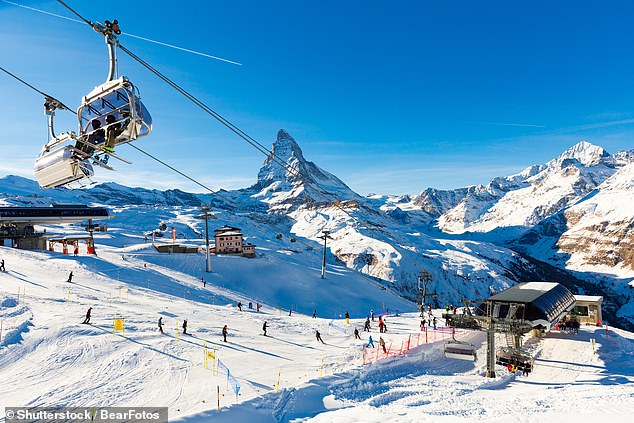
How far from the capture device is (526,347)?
30531 mm

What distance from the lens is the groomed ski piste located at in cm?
1562

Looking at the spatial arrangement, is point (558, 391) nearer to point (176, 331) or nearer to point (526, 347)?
point (526, 347)

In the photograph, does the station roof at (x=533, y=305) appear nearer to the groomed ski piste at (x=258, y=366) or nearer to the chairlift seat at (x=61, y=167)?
the groomed ski piste at (x=258, y=366)

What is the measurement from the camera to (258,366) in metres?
20.5

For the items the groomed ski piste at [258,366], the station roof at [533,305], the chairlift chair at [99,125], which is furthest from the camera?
the station roof at [533,305]

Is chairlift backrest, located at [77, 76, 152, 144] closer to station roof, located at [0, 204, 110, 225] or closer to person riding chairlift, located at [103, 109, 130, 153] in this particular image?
person riding chairlift, located at [103, 109, 130, 153]

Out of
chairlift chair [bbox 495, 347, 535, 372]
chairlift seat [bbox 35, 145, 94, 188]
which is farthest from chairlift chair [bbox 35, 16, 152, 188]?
chairlift chair [bbox 495, 347, 535, 372]

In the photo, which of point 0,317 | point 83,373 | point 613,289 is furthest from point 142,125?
point 613,289

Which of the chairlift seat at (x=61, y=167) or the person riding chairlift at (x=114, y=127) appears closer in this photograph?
the person riding chairlift at (x=114, y=127)

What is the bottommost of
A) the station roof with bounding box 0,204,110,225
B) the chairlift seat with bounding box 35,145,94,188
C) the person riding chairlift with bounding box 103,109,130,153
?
the chairlift seat with bounding box 35,145,94,188

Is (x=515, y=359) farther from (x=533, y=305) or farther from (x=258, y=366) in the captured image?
(x=258, y=366)

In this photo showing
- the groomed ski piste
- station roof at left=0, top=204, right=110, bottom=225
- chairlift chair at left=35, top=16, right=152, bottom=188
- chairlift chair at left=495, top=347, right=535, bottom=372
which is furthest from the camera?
station roof at left=0, top=204, right=110, bottom=225

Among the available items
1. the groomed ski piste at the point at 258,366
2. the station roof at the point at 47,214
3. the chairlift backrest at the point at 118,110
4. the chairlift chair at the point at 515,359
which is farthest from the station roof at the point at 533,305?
the station roof at the point at 47,214

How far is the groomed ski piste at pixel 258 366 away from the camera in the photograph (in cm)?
1562
